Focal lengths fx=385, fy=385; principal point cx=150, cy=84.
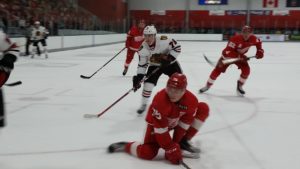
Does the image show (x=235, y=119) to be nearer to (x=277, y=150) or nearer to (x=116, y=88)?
(x=277, y=150)

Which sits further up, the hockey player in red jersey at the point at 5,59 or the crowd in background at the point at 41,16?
the crowd in background at the point at 41,16

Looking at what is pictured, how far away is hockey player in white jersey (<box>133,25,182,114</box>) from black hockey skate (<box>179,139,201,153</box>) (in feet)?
4.09

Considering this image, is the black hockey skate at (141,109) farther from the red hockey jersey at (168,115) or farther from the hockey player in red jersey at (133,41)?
the hockey player in red jersey at (133,41)

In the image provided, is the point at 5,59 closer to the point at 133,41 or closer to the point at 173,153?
the point at 173,153

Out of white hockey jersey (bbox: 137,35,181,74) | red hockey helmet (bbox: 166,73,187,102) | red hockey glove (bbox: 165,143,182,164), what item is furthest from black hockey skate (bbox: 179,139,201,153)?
white hockey jersey (bbox: 137,35,181,74)

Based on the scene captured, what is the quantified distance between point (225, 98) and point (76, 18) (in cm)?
1231

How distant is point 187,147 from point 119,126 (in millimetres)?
1001

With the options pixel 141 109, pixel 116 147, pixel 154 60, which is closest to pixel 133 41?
pixel 154 60

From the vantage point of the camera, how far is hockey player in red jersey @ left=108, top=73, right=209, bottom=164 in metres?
2.38

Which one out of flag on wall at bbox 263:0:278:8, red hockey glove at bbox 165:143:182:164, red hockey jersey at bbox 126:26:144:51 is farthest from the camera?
flag on wall at bbox 263:0:278:8

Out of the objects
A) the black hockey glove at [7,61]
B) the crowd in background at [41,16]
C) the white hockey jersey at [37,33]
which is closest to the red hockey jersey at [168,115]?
the black hockey glove at [7,61]

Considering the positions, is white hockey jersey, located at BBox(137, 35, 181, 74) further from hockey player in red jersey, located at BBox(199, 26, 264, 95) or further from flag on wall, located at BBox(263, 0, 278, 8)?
flag on wall, located at BBox(263, 0, 278, 8)

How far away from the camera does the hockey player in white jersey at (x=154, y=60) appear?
399 cm

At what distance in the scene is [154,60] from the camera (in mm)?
4133
